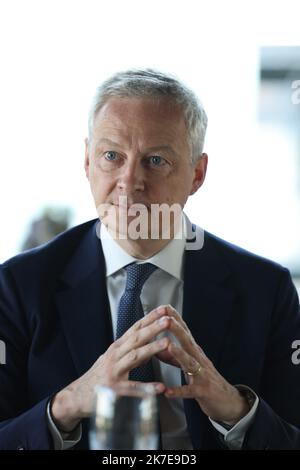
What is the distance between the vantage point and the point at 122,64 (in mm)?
4387

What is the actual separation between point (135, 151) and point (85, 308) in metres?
0.39

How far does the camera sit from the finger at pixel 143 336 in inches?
51.6

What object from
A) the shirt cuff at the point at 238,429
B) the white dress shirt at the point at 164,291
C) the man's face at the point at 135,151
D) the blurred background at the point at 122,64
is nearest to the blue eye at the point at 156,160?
the man's face at the point at 135,151

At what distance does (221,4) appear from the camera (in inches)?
185

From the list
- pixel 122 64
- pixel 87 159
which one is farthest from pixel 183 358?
pixel 122 64

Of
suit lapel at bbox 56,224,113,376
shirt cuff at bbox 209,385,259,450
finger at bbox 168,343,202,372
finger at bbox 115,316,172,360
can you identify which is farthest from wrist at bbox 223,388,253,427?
suit lapel at bbox 56,224,113,376

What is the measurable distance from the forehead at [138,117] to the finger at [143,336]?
47 cm

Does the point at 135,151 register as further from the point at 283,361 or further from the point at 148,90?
the point at 283,361

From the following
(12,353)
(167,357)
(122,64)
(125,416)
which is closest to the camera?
(125,416)

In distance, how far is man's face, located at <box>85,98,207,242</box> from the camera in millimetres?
1551

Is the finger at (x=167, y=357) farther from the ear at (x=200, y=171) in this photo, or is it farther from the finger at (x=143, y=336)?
the ear at (x=200, y=171)

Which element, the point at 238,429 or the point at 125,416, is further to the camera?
the point at 238,429

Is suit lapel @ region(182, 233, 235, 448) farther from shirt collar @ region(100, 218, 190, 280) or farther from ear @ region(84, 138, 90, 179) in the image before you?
ear @ region(84, 138, 90, 179)

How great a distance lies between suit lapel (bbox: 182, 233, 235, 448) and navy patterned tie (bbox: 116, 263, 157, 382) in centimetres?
11
